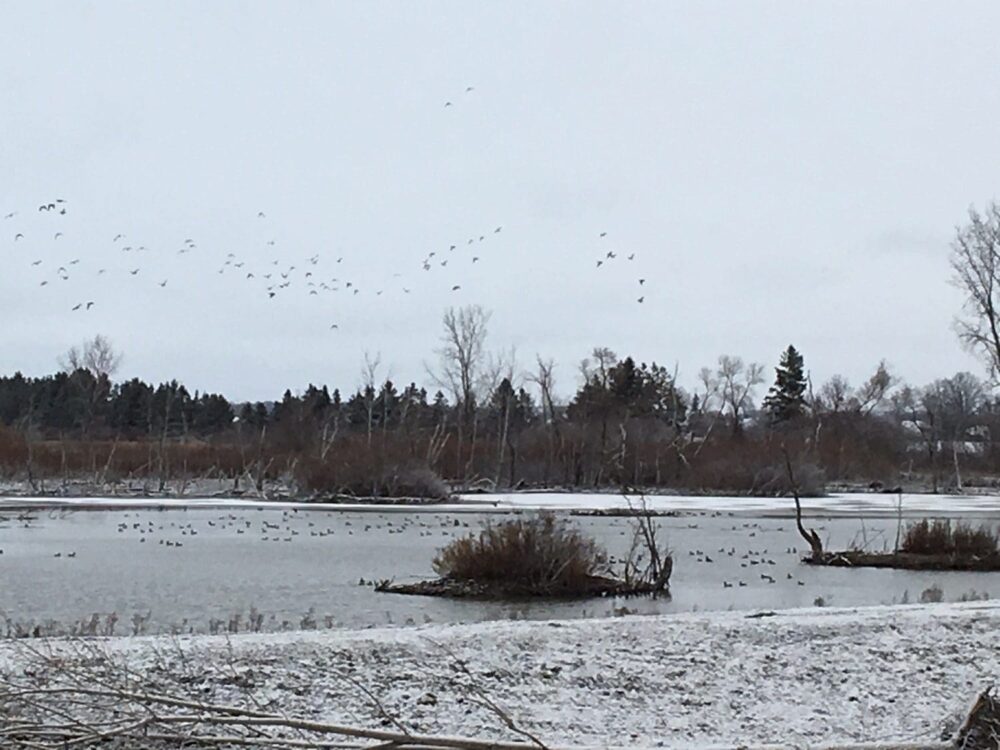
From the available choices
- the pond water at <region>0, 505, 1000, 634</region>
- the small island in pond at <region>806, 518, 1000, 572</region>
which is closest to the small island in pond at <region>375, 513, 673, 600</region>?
the pond water at <region>0, 505, 1000, 634</region>

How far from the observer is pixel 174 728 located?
25.8 ft

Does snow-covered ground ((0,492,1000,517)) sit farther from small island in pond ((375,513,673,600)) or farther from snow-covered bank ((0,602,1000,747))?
snow-covered bank ((0,602,1000,747))

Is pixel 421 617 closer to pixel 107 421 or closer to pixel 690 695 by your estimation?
pixel 690 695

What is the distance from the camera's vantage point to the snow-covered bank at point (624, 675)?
8.84 m

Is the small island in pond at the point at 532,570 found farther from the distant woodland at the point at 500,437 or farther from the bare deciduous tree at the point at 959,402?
the bare deciduous tree at the point at 959,402

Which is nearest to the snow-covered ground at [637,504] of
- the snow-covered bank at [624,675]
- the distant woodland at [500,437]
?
the distant woodland at [500,437]

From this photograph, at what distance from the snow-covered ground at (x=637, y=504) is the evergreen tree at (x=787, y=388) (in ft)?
123

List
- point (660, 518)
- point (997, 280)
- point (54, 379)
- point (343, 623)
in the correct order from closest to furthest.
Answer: point (343, 623)
point (660, 518)
point (997, 280)
point (54, 379)

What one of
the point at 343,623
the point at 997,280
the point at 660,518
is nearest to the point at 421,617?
the point at 343,623

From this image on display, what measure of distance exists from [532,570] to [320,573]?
416 cm

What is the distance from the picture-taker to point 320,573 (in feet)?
74.4

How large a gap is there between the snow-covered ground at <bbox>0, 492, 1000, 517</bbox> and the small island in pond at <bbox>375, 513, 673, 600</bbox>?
959 inches

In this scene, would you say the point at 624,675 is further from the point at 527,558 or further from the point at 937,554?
the point at 937,554

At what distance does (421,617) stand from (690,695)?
7.47 metres
